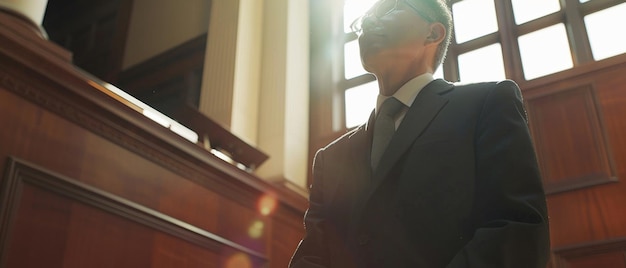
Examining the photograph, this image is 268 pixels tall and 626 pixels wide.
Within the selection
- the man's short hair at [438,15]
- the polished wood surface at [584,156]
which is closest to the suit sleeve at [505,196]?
the man's short hair at [438,15]

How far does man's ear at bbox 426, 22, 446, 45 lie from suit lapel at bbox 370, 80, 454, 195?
185mm

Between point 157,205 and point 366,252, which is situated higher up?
point 157,205

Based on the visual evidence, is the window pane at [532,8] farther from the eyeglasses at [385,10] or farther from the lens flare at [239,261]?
the eyeglasses at [385,10]

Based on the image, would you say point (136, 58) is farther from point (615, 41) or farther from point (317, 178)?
point (317, 178)

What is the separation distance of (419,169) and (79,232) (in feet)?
7.41

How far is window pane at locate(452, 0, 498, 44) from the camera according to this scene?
18.3 ft

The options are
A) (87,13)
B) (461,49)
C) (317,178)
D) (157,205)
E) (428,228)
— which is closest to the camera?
(428,228)

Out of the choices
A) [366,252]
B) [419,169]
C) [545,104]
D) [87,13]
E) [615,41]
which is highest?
[87,13]

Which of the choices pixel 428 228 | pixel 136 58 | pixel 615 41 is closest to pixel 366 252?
pixel 428 228

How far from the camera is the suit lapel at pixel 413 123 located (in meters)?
1.47

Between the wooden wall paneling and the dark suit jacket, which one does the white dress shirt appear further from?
the wooden wall paneling

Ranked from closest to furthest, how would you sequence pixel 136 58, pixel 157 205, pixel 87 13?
pixel 157 205 → pixel 136 58 → pixel 87 13

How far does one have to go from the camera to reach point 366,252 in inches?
54.7

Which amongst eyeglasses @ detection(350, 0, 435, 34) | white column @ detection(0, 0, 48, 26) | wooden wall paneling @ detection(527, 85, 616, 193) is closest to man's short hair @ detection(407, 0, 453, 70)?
eyeglasses @ detection(350, 0, 435, 34)
